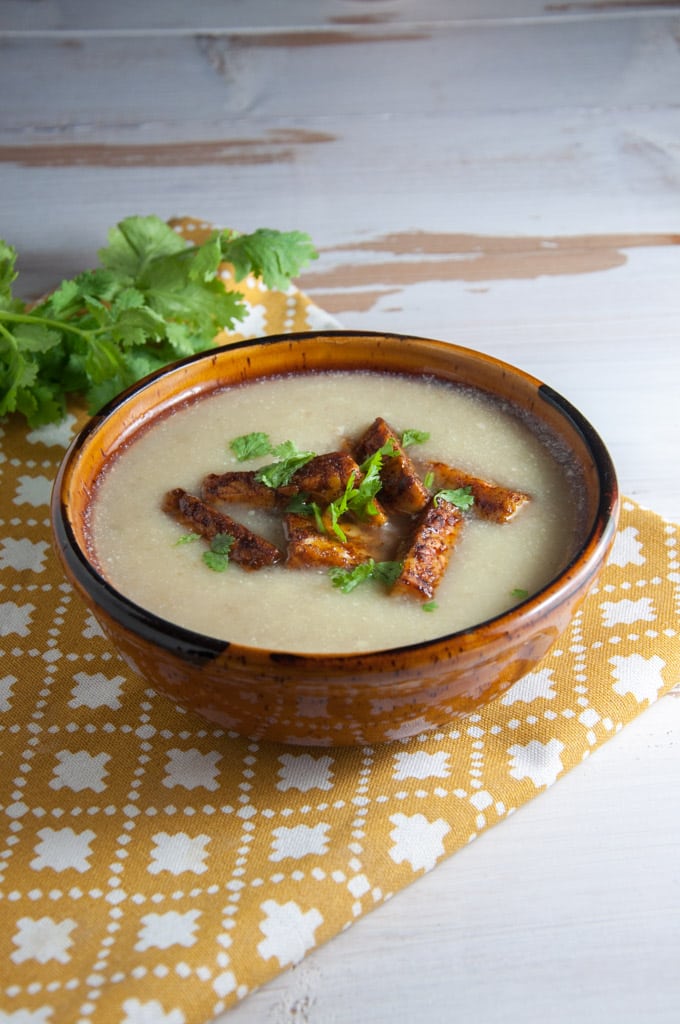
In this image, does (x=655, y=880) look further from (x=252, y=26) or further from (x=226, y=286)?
(x=252, y=26)

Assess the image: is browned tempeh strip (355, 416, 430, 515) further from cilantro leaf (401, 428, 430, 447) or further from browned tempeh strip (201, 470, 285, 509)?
browned tempeh strip (201, 470, 285, 509)

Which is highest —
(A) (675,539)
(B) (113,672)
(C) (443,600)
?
(C) (443,600)

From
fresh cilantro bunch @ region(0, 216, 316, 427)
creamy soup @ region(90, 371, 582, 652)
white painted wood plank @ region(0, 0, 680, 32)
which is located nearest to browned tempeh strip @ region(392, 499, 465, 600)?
creamy soup @ region(90, 371, 582, 652)

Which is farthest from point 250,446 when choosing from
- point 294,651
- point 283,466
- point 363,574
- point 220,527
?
point 294,651

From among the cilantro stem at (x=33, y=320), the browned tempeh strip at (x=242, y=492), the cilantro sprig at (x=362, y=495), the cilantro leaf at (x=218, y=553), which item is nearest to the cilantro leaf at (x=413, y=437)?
the cilantro sprig at (x=362, y=495)

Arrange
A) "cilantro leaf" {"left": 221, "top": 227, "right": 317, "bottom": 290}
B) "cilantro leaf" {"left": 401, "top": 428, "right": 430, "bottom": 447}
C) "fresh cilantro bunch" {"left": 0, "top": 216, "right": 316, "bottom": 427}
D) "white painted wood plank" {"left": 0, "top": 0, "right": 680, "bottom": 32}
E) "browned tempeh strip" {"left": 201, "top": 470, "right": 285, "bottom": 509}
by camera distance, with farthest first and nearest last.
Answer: "white painted wood plank" {"left": 0, "top": 0, "right": 680, "bottom": 32}
"cilantro leaf" {"left": 221, "top": 227, "right": 317, "bottom": 290}
"fresh cilantro bunch" {"left": 0, "top": 216, "right": 316, "bottom": 427}
"cilantro leaf" {"left": 401, "top": 428, "right": 430, "bottom": 447}
"browned tempeh strip" {"left": 201, "top": 470, "right": 285, "bottom": 509}

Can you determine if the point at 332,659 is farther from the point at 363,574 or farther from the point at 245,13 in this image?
the point at 245,13

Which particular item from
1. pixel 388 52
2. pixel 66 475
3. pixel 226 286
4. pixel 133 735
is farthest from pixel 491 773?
pixel 388 52
